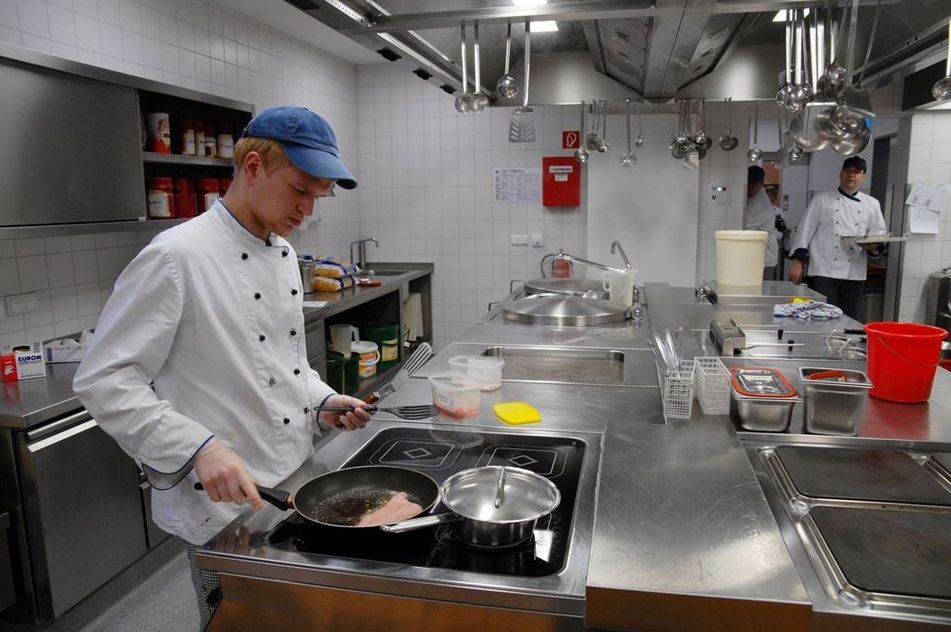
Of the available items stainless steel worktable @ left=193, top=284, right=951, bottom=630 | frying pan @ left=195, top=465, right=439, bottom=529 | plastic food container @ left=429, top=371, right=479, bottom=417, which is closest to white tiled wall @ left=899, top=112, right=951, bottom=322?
stainless steel worktable @ left=193, top=284, right=951, bottom=630

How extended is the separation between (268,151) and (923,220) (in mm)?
5320

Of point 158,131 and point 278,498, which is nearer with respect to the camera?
point 278,498

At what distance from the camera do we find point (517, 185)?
5320 mm

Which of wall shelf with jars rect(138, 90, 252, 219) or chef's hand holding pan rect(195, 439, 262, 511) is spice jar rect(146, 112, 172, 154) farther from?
chef's hand holding pan rect(195, 439, 262, 511)

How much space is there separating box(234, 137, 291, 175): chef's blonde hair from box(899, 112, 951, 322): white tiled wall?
523 centimetres

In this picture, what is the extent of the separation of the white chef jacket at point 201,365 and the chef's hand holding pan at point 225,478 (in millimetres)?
38

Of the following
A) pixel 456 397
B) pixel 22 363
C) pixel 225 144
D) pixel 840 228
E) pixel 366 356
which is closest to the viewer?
pixel 456 397

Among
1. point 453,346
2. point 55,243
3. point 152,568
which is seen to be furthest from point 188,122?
point 152,568

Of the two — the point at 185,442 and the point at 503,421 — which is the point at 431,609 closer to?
the point at 185,442

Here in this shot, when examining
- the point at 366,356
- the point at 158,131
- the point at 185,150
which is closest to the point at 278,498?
the point at 158,131

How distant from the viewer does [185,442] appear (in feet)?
4.17

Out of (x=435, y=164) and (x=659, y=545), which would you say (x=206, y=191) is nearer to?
(x=435, y=164)

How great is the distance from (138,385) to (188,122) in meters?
2.32

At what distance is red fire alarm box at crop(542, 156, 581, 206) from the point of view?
5180mm
